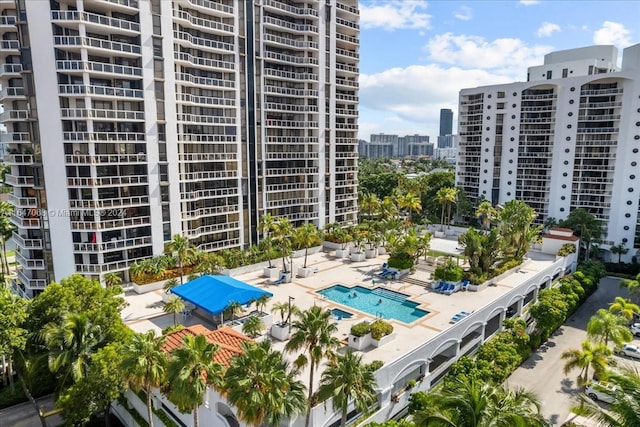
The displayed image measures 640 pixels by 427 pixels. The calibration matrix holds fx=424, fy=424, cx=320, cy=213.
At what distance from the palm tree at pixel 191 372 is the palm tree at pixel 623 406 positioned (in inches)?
529

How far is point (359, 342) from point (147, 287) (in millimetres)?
22527

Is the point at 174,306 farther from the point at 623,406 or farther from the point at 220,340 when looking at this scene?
the point at 623,406

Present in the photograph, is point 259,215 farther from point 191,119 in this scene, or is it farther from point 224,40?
point 224,40

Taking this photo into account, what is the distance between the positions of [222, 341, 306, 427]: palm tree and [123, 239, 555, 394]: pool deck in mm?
8120

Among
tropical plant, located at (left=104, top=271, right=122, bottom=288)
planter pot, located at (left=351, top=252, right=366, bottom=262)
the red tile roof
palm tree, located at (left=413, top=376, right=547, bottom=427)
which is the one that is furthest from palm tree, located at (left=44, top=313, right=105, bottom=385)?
planter pot, located at (left=351, top=252, right=366, bottom=262)

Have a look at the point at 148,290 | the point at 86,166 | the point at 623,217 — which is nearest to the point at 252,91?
the point at 86,166

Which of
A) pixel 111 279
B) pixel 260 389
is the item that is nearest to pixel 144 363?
pixel 260 389

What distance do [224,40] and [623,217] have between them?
57.2 metres

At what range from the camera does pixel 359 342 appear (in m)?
28.6

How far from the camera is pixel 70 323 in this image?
22.4 m

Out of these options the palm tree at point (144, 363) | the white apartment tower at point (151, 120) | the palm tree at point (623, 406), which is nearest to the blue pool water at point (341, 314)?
the palm tree at point (144, 363)

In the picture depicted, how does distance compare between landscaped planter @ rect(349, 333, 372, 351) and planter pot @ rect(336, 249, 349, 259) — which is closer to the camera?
landscaped planter @ rect(349, 333, 372, 351)

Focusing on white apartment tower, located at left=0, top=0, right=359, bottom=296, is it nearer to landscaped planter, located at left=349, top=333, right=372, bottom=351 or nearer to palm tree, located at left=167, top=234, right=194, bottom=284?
palm tree, located at left=167, top=234, right=194, bottom=284

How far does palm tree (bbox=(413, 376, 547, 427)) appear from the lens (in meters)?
14.3
